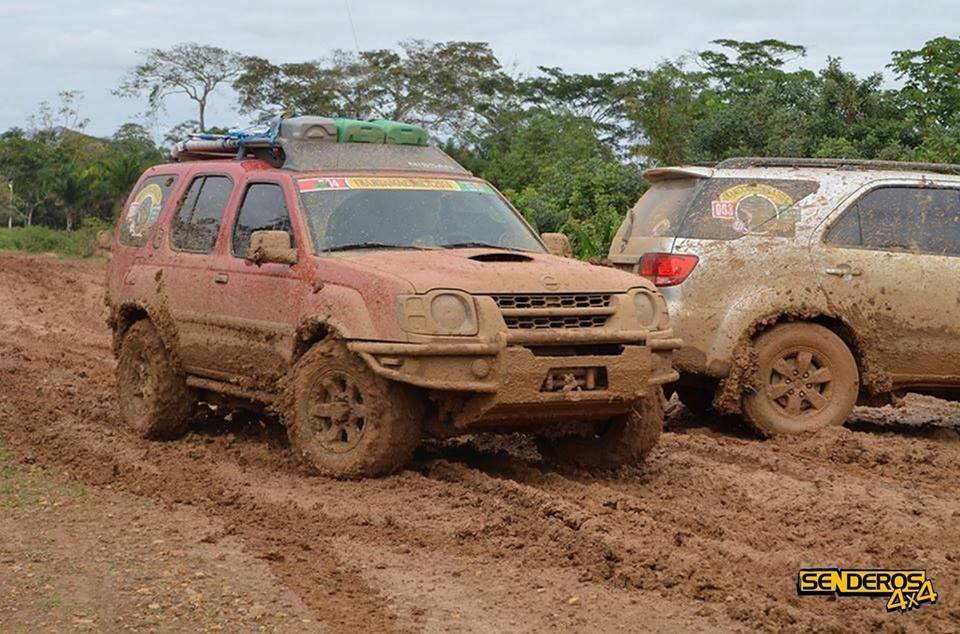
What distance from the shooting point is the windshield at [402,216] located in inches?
351

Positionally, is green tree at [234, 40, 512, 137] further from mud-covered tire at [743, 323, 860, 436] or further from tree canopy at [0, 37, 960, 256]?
mud-covered tire at [743, 323, 860, 436]

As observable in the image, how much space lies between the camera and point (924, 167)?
1105 cm

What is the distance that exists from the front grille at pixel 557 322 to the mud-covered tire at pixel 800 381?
2.33m

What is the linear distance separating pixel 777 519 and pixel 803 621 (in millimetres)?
1917

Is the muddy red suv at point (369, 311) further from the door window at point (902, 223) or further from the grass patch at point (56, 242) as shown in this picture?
the grass patch at point (56, 242)

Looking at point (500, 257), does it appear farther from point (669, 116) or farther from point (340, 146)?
point (669, 116)

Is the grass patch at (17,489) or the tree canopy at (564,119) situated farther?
the tree canopy at (564,119)

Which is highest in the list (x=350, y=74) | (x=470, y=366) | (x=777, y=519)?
(x=350, y=74)

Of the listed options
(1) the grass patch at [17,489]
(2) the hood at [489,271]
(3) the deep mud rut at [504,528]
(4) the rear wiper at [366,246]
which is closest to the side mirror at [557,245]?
(2) the hood at [489,271]

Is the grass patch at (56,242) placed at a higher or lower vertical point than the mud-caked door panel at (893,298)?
lower

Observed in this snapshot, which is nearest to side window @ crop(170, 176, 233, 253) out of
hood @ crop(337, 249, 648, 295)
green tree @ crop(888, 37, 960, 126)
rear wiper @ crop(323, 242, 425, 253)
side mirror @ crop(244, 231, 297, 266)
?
side mirror @ crop(244, 231, 297, 266)

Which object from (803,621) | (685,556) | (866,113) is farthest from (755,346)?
(866,113)

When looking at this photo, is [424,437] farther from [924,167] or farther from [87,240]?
[87,240]

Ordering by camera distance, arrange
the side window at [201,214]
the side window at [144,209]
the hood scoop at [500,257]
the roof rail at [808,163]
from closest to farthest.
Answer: the hood scoop at [500,257], the side window at [201,214], the side window at [144,209], the roof rail at [808,163]
